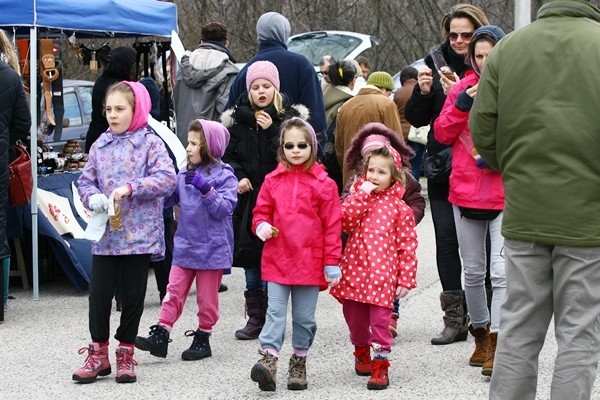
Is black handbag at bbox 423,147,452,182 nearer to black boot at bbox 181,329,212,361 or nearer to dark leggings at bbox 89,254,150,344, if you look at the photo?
black boot at bbox 181,329,212,361

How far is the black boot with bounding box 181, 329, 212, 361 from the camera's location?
730 centimetres

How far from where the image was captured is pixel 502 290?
6.55m

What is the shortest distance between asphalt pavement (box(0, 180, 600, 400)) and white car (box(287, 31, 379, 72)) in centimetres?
1159

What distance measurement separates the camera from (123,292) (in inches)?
267

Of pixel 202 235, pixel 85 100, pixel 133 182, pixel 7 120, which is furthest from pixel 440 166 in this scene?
pixel 85 100

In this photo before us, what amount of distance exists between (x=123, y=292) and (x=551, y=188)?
113 inches

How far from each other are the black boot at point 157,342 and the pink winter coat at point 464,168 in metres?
1.85

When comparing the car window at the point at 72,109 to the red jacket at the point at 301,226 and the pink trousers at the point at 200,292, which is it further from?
the red jacket at the point at 301,226

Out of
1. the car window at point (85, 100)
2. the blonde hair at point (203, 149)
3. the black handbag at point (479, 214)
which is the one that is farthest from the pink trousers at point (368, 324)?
the car window at point (85, 100)

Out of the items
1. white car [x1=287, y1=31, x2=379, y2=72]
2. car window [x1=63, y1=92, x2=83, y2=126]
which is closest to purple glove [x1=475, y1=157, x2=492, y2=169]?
car window [x1=63, y1=92, x2=83, y2=126]

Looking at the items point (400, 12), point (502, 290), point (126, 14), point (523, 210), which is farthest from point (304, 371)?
point (400, 12)

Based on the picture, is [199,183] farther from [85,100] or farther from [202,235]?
[85,100]

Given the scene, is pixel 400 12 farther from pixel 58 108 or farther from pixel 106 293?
pixel 106 293

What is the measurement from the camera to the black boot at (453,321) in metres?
7.50
